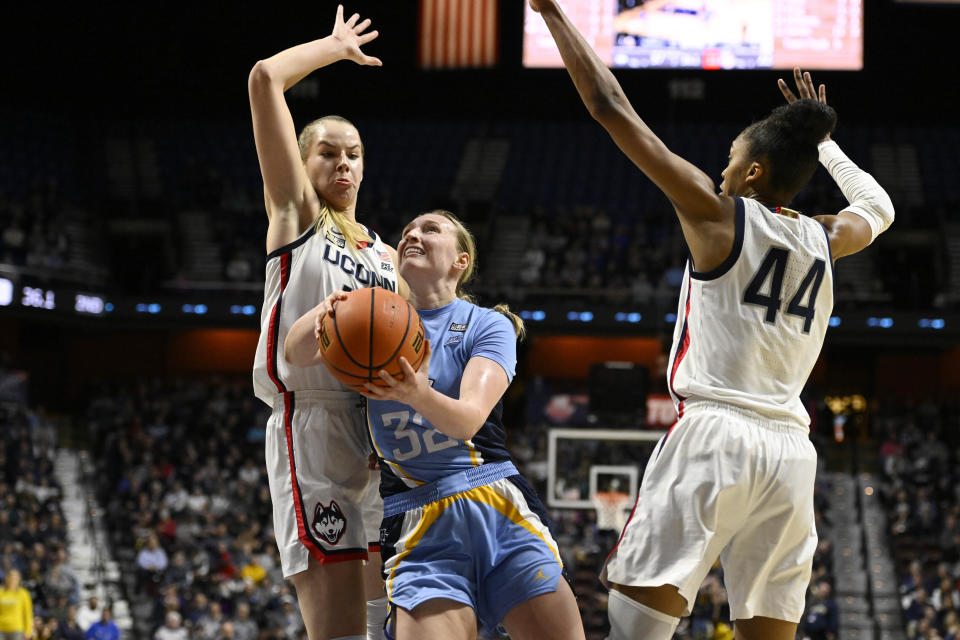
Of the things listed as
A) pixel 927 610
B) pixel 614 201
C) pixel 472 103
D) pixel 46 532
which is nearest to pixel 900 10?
pixel 614 201

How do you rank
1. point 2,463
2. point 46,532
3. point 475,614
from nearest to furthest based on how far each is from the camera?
point 475,614, point 46,532, point 2,463

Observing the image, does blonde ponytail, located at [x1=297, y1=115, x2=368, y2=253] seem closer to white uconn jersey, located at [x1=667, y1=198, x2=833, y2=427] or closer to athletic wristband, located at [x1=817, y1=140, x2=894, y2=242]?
white uconn jersey, located at [x1=667, y1=198, x2=833, y2=427]

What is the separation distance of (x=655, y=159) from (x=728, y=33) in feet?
60.0

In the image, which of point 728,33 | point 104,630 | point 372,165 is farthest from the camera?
point 372,165

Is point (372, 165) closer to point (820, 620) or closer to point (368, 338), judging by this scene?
point (820, 620)

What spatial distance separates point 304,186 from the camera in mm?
3760

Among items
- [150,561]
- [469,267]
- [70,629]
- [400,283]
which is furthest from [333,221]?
[150,561]

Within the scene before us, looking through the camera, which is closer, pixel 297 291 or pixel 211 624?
pixel 297 291

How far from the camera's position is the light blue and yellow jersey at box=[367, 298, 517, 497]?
3318mm

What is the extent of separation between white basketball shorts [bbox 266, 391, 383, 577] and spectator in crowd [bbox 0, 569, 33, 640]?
1092 cm

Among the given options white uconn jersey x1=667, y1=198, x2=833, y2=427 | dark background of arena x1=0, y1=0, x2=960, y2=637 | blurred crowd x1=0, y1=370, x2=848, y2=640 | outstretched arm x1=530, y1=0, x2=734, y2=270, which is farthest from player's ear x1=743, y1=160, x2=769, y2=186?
dark background of arena x1=0, y1=0, x2=960, y2=637

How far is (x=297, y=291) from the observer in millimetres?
3750

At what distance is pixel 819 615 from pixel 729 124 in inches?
613

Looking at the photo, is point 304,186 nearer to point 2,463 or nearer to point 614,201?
point 2,463
